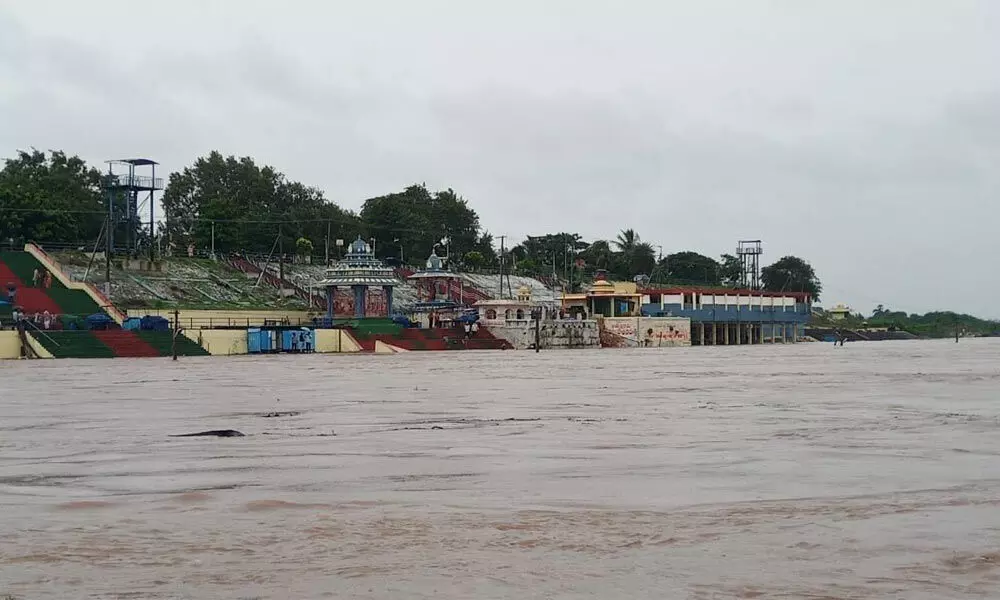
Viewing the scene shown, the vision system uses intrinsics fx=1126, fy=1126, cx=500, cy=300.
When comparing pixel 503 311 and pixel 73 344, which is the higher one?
pixel 503 311

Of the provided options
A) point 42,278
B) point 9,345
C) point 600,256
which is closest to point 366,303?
point 42,278

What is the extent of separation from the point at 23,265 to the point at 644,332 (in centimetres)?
5227

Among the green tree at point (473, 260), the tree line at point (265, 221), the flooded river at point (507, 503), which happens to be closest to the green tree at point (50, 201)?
the tree line at point (265, 221)

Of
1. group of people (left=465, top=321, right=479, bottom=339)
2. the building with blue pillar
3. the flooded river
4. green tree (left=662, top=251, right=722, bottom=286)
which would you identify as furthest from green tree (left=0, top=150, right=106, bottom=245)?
green tree (left=662, top=251, right=722, bottom=286)

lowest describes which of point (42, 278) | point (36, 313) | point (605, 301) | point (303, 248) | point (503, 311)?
point (36, 313)

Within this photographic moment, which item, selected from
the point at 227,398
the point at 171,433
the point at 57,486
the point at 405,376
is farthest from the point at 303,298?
the point at 57,486

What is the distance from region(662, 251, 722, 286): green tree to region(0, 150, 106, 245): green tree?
265 feet

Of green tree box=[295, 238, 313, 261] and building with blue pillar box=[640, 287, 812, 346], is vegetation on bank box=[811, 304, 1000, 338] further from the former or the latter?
green tree box=[295, 238, 313, 261]

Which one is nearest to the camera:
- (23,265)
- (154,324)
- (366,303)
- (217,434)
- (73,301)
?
(217,434)

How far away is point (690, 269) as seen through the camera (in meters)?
159

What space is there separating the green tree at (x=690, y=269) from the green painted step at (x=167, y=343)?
98547 mm

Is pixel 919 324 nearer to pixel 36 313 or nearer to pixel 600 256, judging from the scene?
pixel 600 256

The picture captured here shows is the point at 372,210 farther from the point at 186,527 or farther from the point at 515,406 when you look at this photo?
the point at 186,527

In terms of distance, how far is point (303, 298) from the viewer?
3595 inches
